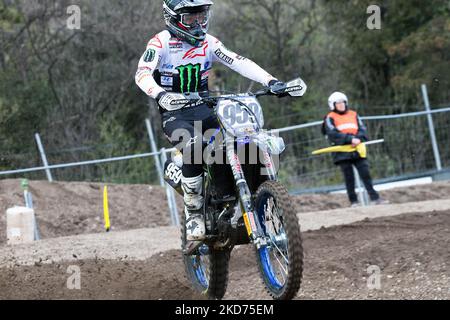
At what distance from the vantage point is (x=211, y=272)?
7762 millimetres

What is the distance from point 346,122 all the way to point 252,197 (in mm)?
7708

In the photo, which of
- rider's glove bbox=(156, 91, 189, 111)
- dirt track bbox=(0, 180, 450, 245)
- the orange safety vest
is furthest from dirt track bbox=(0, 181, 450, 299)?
dirt track bbox=(0, 180, 450, 245)

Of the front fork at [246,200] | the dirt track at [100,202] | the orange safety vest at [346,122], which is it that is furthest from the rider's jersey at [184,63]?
the dirt track at [100,202]

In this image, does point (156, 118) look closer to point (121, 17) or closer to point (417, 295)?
point (121, 17)

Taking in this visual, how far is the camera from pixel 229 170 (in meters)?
7.18

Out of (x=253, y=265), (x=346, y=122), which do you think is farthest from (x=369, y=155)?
(x=253, y=265)

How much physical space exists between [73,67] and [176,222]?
898cm

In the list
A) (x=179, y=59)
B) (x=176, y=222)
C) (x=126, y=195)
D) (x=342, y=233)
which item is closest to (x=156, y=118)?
(x=126, y=195)

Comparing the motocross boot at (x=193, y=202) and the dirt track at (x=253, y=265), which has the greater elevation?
the motocross boot at (x=193, y=202)

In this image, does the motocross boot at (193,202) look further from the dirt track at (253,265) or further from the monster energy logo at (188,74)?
the dirt track at (253,265)

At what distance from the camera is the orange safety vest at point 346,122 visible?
14180 millimetres

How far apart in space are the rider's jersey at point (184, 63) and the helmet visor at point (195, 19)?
254mm

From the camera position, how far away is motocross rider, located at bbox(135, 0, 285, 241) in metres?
7.35

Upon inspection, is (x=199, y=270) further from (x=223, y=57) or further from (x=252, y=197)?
(x=223, y=57)
